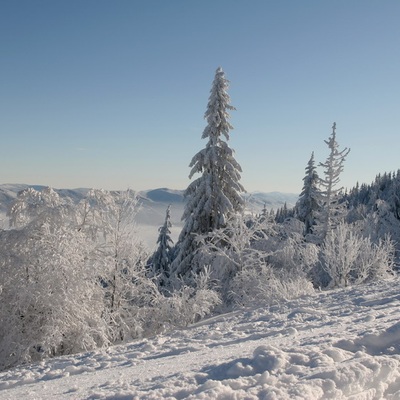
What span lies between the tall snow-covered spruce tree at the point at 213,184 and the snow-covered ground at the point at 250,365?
10249mm

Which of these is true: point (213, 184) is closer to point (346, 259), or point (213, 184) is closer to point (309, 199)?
point (346, 259)

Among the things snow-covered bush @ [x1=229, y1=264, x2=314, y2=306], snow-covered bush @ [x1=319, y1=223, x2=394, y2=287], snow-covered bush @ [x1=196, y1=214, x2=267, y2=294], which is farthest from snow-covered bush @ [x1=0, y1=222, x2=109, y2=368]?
snow-covered bush @ [x1=319, y1=223, x2=394, y2=287]

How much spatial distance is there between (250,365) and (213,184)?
49.7 feet

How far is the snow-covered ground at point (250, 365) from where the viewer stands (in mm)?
4449

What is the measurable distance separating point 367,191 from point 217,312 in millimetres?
92038

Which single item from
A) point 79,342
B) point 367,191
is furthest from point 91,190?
point 367,191

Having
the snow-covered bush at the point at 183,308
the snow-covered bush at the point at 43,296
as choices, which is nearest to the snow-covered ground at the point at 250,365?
the snow-covered bush at the point at 43,296

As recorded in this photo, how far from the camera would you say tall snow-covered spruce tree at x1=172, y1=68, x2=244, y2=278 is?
1962 centimetres

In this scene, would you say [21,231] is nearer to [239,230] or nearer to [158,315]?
[158,315]

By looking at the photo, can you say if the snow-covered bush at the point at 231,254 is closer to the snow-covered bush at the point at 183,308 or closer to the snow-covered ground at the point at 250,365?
the snow-covered bush at the point at 183,308

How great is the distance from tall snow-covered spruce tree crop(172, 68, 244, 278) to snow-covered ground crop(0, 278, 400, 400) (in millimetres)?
10249

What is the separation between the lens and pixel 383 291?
11.6 meters

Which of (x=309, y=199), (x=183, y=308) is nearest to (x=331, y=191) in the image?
(x=309, y=199)

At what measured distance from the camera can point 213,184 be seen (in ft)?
65.3
